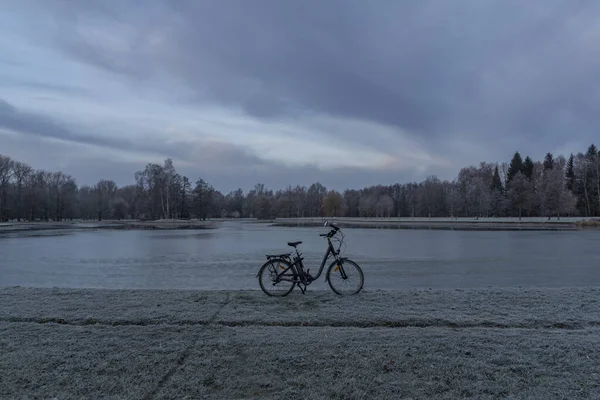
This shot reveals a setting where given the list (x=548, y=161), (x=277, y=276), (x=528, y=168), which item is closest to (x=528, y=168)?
(x=528, y=168)

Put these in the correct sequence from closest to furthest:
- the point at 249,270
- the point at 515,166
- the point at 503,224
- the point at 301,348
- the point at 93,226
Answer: the point at 301,348 < the point at 249,270 < the point at 503,224 < the point at 93,226 < the point at 515,166

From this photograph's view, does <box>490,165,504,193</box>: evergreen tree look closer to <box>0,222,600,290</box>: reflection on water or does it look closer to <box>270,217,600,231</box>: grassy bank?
<box>270,217,600,231</box>: grassy bank

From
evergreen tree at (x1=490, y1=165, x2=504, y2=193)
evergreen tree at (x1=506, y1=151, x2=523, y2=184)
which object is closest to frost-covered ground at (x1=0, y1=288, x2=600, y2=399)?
evergreen tree at (x1=490, y1=165, x2=504, y2=193)

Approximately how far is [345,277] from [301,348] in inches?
134

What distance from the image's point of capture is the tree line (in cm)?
7512

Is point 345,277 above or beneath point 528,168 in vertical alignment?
beneath

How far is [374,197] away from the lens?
116 m

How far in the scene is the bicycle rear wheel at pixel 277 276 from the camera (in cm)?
742

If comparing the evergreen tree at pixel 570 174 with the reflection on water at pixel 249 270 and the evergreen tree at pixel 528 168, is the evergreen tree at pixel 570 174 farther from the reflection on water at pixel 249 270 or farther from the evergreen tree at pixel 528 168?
the reflection on water at pixel 249 270

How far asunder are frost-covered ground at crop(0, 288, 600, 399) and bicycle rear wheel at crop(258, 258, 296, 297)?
812 millimetres

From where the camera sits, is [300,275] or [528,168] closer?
[300,275]

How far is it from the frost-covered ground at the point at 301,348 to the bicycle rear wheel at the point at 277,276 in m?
0.81

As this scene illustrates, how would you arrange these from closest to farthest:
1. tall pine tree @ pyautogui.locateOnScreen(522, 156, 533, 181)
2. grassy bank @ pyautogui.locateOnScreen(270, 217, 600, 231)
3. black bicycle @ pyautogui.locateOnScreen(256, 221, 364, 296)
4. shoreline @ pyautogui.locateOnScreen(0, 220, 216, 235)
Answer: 1. black bicycle @ pyautogui.locateOnScreen(256, 221, 364, 296)
2. grassy bank @ pyautogui.locateOnScreen(270, 217, 600, 231)
3. shoreline @ pyautogui.locateOnScreen(0, 220, 216, 235)
4. tall pine tree @ pyautogui.locateOnScreen(522, 156, 533, 181)

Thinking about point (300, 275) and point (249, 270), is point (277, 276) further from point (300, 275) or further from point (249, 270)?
point (249, 270)
